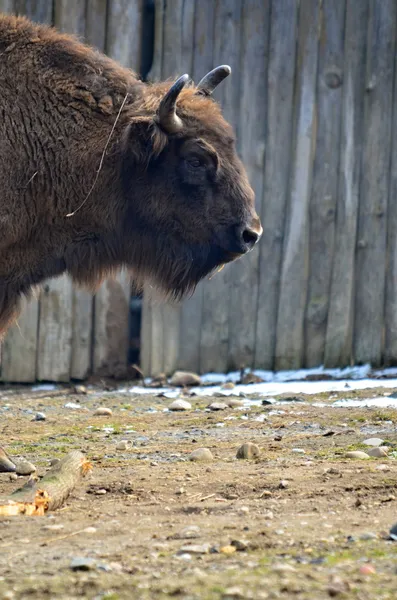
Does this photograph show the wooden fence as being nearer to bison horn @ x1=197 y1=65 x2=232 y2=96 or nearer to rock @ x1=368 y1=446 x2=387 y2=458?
bison horn @ x1=197 y1=65 x2=232 y2=96

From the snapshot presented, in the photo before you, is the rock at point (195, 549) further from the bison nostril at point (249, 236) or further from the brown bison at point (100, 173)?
the bison nostril at point (249, 236)

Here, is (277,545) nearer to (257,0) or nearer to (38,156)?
(38,156)

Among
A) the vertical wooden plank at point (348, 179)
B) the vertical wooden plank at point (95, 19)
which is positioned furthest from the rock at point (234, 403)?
the vertical wooden plank at point (95, 19)

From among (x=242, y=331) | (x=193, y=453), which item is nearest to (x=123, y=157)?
(x=193, y=453)

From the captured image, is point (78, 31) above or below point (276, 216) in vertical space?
above

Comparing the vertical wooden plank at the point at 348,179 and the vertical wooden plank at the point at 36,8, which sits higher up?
the vertical wooden plank at the point at 36,8

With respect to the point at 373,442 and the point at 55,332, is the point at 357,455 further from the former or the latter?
the point at 55,332

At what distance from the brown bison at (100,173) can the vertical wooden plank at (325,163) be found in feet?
9.46

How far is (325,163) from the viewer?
28.9ft

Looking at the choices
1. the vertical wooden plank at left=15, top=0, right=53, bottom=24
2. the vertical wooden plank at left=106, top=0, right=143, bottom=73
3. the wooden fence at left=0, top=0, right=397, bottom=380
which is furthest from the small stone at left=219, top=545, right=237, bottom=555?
the vertical wooden plank at left=15, top=0, right=53, bottom=24

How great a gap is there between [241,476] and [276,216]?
443 cm

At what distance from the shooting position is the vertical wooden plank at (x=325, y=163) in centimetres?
880

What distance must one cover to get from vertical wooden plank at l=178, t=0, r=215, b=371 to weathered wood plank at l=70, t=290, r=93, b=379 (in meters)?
0.81

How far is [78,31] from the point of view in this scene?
903 centimetres
